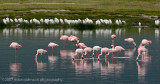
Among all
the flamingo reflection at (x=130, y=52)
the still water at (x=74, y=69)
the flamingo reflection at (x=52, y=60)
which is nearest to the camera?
the still water at (x=74, y=69)

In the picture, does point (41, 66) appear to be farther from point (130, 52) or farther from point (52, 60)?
point (130, 52)

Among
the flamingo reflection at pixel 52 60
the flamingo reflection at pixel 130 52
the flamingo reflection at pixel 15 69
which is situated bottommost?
the flamingo reflection at pixel 130 52

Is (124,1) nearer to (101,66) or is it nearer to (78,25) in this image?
(78,25)

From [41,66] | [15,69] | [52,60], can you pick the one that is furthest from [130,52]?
[15,69]

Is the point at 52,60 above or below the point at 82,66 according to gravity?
below

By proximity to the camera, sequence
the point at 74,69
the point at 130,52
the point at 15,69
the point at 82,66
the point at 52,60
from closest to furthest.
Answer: the point at 74,69 < the point at 15,69 < the point at 82,66 < the point at 52,60 < the point at 130,52

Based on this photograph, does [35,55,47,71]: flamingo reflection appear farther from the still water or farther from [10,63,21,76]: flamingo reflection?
[10,63,21,76]: flamingo reflection

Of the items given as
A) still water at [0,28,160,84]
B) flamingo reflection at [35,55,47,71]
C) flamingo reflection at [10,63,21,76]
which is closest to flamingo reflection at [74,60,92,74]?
still water at [0,28,160,84]

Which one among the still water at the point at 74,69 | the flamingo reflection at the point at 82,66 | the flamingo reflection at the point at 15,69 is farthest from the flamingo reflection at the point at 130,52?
the flamingo reflection at the point at 15,69

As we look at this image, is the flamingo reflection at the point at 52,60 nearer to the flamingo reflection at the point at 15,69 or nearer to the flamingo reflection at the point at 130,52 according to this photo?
the flamingo reflection at the point at 15,69

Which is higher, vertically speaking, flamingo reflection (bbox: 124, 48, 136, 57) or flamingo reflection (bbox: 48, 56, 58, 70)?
flamingo reflection (bbox: 48, 56, 58, 70)

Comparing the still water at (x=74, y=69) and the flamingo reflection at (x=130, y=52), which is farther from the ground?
the still water at (x=74, y=69)

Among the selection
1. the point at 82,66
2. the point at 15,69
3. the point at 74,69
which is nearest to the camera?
the point at 74,69

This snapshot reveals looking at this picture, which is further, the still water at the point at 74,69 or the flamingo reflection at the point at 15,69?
the flamingo reflection at the point at 15,69
